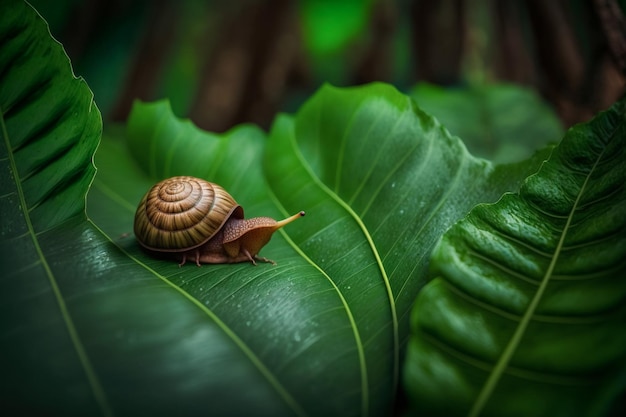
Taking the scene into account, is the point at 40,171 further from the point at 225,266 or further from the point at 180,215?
the point at 225,266

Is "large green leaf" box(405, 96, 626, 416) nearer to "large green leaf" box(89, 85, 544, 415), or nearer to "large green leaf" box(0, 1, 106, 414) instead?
"large green leaf" box(89, 85, 544, 415)

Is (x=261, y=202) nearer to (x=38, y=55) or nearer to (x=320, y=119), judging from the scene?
(x=320, y=119)

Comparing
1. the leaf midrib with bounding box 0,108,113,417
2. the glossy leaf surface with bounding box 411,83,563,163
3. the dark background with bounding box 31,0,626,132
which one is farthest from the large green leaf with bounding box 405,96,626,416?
the dark background with bounding box 31,0,626,132

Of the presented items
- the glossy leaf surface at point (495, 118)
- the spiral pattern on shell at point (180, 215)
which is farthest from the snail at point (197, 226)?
the glossy leaf surface at point (495, 118)

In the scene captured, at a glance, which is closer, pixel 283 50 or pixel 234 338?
pixel 234 338

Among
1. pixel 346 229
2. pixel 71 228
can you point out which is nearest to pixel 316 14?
pixel 346 229

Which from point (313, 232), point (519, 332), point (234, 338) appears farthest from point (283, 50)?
point (519, 332)
